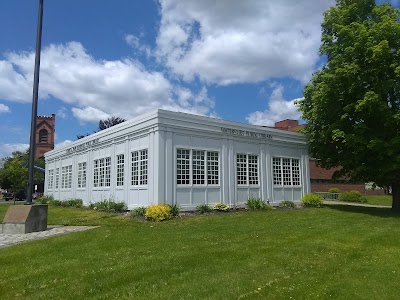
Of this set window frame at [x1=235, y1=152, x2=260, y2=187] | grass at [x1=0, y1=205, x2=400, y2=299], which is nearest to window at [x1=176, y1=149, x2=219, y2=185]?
window frame at [x1=235, y1=152, x2=260, y2=187]

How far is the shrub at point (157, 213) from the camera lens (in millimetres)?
16159

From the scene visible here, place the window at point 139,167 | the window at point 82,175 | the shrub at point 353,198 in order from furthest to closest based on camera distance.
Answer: the shrub at point 353,198 < the window at point 82,175 < the window at point 139,167

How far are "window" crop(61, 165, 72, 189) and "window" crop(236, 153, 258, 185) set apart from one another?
48.9ft

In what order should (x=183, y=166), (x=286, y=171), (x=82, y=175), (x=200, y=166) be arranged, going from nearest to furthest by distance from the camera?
(x=183, y=166)
(x=200, y=166)
(x=286, y=171)
(x=82, y=175)

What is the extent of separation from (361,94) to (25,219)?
54.3 ft

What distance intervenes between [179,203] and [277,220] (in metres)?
4.88

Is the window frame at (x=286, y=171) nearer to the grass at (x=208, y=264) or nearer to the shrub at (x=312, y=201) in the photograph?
the shrub at (x=312, y=201)

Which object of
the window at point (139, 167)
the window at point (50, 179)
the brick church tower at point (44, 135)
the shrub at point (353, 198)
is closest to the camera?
the window at point (139, 167)

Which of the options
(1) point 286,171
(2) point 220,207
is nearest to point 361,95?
(1) point 286,171

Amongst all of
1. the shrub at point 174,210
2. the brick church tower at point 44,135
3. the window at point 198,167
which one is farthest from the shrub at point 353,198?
the brick church tower at point 44,135

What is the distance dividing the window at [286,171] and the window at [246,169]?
5.74 ft

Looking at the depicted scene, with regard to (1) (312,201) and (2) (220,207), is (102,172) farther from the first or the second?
(1) (312,201)

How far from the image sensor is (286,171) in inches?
950

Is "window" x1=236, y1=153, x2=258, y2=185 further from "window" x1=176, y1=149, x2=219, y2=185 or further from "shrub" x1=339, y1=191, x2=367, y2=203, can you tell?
"shrub" x1=339, y1=191, x2=367, y2=203
